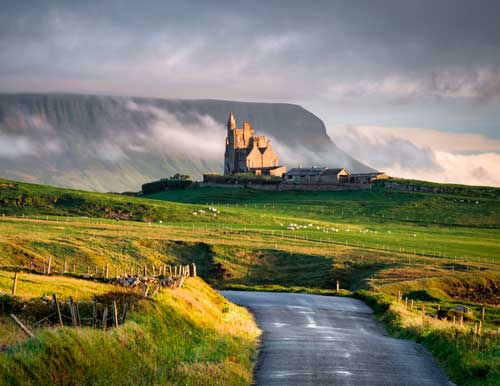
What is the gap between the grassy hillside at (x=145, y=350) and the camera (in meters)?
24.1

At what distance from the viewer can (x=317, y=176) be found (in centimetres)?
17200

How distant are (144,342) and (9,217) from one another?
266 feet

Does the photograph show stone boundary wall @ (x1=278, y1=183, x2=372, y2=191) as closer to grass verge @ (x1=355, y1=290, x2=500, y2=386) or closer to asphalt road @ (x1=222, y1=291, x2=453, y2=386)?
asphalt road @ (x1=222, y1=291, x2=453, y2=386)

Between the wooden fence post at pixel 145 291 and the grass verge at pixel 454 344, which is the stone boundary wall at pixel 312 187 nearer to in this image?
the grass verge at pixel 454 344

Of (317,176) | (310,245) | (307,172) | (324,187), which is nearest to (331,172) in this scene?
(317,176)

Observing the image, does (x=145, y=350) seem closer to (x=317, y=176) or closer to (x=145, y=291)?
(x=145, y=291)

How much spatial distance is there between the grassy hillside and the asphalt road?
1112mm

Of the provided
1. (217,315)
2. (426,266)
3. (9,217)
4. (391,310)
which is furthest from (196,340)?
(9,217)

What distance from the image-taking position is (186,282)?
157 ft

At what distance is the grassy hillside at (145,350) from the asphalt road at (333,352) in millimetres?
1112

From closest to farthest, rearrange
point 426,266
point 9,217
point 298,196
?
point 426,266 → point 9,217 → point 298,196

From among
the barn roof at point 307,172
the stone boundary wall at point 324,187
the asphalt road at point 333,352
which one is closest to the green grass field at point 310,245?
the asphalt road at point 333,352

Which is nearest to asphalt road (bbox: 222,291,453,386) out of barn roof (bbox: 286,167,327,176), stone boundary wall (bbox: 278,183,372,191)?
stone boundary wall (bbox: 278,183,372,191)

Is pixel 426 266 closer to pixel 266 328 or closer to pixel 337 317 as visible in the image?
pixel 337 317
